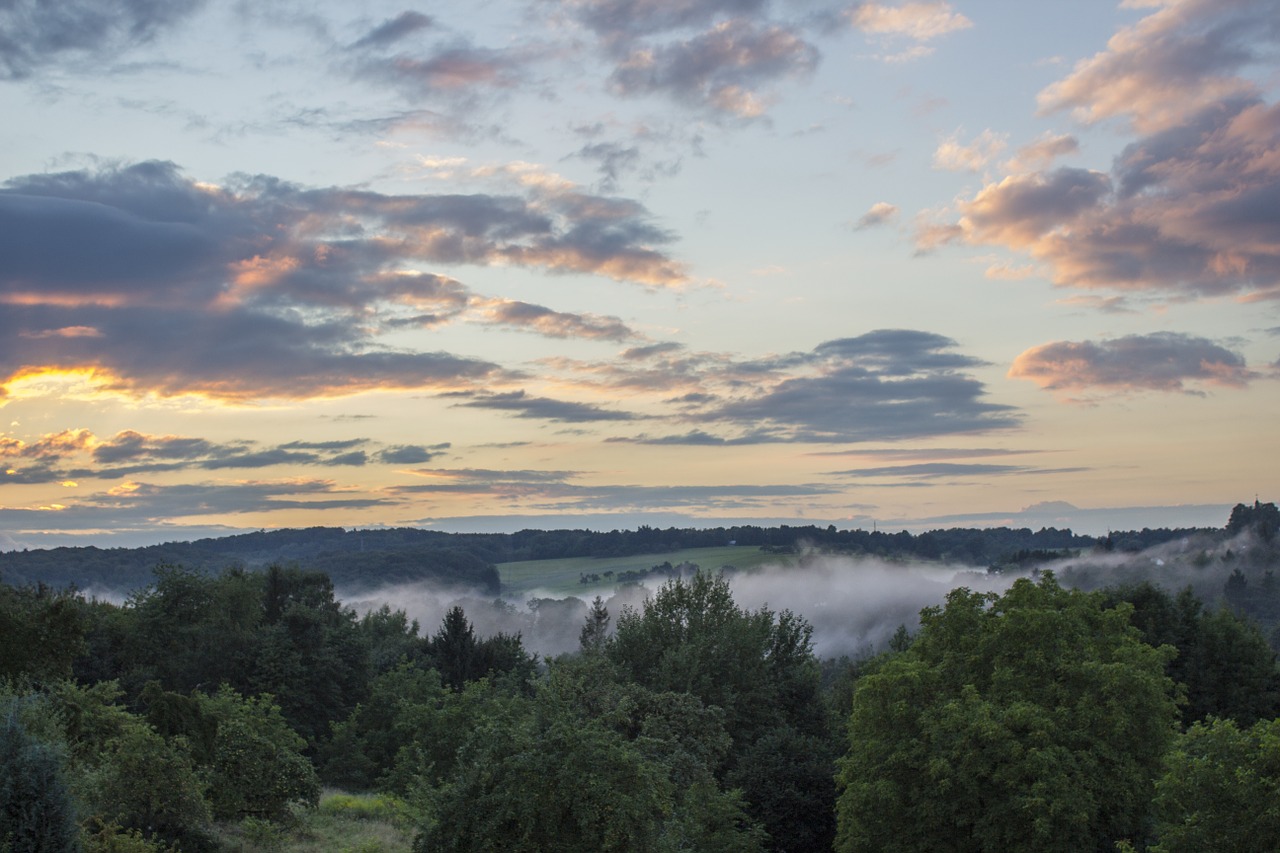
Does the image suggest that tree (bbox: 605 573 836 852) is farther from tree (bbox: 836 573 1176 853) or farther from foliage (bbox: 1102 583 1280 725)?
foliage (bbox: 1102 583 1280 725)

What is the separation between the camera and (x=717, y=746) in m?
41.8

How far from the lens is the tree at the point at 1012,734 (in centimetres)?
Result: 3422

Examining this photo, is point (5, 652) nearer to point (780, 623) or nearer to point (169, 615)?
point (169, 615)

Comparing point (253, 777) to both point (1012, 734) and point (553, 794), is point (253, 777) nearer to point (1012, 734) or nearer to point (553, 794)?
point (553, 794)

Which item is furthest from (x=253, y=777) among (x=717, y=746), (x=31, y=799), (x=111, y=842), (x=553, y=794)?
(x=717, y=746)

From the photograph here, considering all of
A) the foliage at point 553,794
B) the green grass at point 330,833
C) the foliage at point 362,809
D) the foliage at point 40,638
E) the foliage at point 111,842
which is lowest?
the foliage at point 362,809

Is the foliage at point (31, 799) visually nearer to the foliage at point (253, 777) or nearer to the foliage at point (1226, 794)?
the foliage at point (253, 777)

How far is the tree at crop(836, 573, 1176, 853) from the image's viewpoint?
3422cm

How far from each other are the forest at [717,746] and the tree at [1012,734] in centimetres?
10

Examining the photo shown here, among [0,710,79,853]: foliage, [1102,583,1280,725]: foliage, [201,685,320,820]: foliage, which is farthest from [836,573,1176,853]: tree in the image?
[0,710,79,853]: foliage

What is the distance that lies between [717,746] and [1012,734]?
12017 millimetres

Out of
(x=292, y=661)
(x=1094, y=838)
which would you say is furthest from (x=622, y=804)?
(x=292, y=661)

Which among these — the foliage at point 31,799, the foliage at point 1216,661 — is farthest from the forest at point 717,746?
the foliage at point 1216,661

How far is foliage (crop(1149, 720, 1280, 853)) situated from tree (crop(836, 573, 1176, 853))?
4852 millimetres
